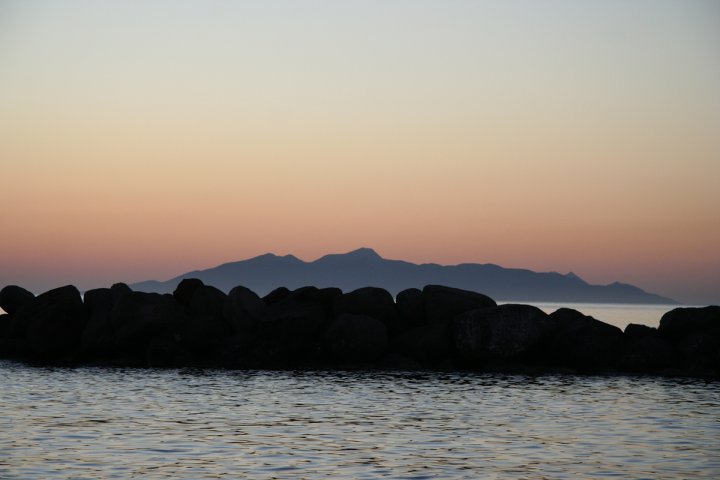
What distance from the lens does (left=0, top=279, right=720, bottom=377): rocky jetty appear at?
39.8 metres

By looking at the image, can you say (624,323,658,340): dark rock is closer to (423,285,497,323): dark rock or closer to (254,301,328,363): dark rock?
(423,285,497,323): dark rock

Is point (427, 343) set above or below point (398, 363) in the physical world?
above

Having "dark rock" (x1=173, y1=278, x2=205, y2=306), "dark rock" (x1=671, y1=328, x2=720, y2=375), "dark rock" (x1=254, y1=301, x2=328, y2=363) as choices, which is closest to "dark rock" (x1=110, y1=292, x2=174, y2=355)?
"dark rock" (x1=173, y1=278, x2=205, y2=306)

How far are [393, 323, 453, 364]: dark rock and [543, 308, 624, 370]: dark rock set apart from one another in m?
3.99

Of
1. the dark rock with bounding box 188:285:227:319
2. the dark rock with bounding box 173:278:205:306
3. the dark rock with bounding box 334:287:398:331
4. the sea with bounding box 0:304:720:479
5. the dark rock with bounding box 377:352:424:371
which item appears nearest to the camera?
the sea with bounding box 0:304:720:479

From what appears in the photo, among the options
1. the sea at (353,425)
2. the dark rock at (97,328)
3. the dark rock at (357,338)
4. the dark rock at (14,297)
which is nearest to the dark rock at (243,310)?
the dark rock at (357,338)

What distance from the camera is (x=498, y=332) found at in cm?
3962

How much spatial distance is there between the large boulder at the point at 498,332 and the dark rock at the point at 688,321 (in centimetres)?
550

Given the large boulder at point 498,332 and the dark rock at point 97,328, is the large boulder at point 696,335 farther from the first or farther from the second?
the dark rock at point 97,328

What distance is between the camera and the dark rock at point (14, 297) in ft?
160

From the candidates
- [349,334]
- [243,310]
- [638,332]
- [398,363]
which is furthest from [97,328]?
[638,332]

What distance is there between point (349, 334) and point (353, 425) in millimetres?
15075

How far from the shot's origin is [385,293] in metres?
44.0

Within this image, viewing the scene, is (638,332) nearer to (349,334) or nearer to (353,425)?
(349,334)
